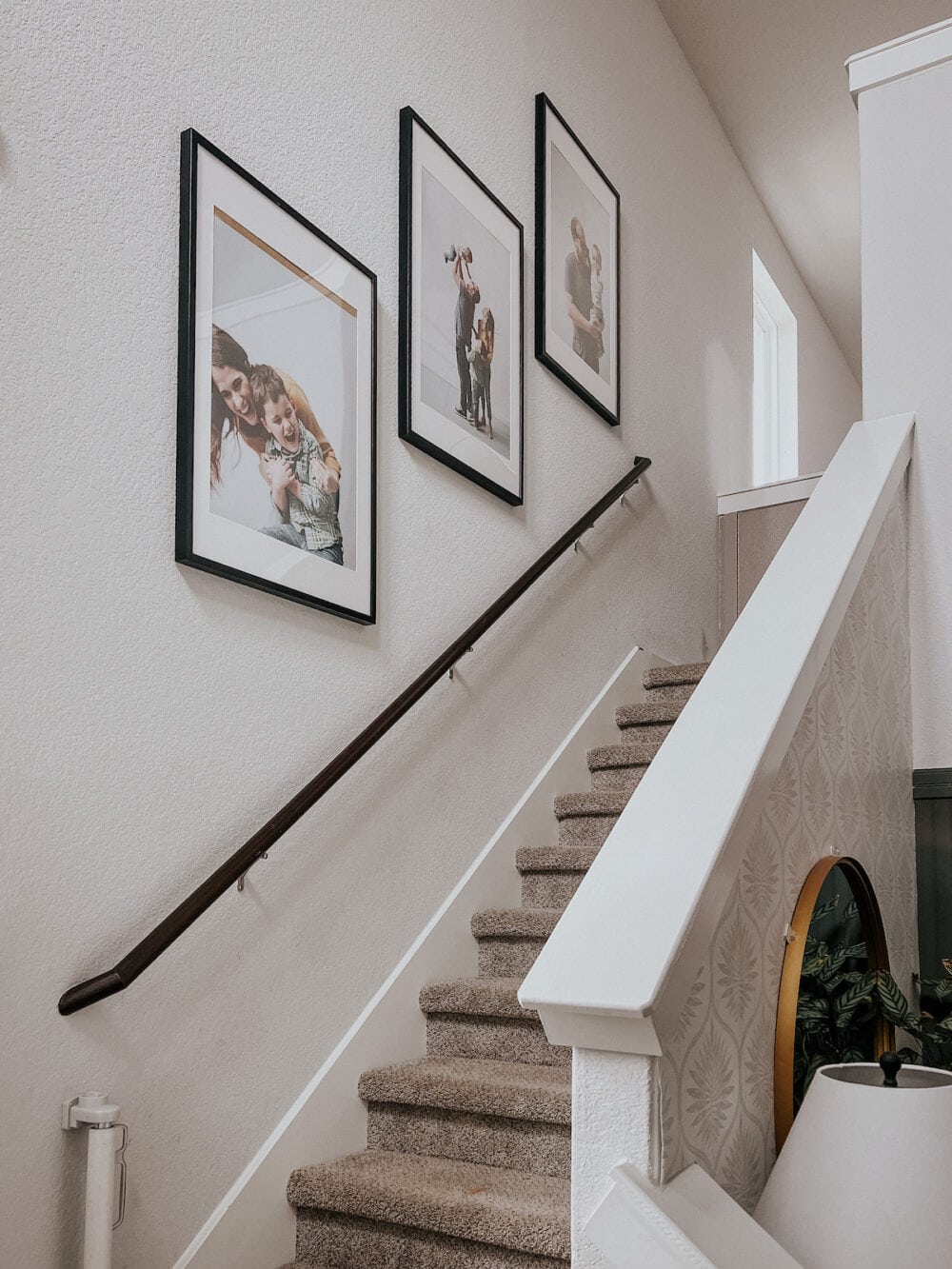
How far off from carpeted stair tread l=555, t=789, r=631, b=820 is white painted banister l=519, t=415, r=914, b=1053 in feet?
5.35

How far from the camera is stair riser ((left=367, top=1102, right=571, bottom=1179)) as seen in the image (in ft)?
7.63

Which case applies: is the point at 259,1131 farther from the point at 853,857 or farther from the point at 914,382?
the point at 914,382

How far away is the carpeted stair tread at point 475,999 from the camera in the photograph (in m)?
2.75

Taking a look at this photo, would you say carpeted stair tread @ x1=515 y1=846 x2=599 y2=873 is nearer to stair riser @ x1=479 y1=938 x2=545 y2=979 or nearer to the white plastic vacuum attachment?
stair riser @ x1=479 y1=938 x2=545 y2=979

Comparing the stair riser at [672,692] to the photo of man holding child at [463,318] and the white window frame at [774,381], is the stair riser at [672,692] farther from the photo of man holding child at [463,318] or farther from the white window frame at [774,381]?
the white window frame at [774,381]

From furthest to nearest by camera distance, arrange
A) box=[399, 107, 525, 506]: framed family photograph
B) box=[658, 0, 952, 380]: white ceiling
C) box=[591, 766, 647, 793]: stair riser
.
Answer: box=[658, 0, 952, 380]: white ceiling < box=[591, 766, 647, 793]: stair riser < box=[399, 107, 525, 506]: framed family photograph

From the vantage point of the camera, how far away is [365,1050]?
2.71 m

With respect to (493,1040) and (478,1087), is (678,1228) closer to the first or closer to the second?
(478,1087)

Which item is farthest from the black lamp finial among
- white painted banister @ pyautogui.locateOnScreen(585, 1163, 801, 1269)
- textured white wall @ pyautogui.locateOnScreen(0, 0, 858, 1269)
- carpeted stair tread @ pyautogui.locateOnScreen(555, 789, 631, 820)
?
carpeted stair tread @ pyautogui.locateOnScreen(555, 789, 631, 820)

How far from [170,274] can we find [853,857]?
5.75 ft

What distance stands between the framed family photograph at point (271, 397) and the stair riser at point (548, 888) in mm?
1051

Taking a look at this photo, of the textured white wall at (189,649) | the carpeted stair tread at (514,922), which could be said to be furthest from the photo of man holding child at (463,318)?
the carpeted stair tread at (514,922)

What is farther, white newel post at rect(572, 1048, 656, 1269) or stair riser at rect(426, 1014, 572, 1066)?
stair riser at rect(426, 1014, 572, 1066)

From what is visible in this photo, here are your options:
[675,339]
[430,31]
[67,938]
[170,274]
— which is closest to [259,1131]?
[67,938]
